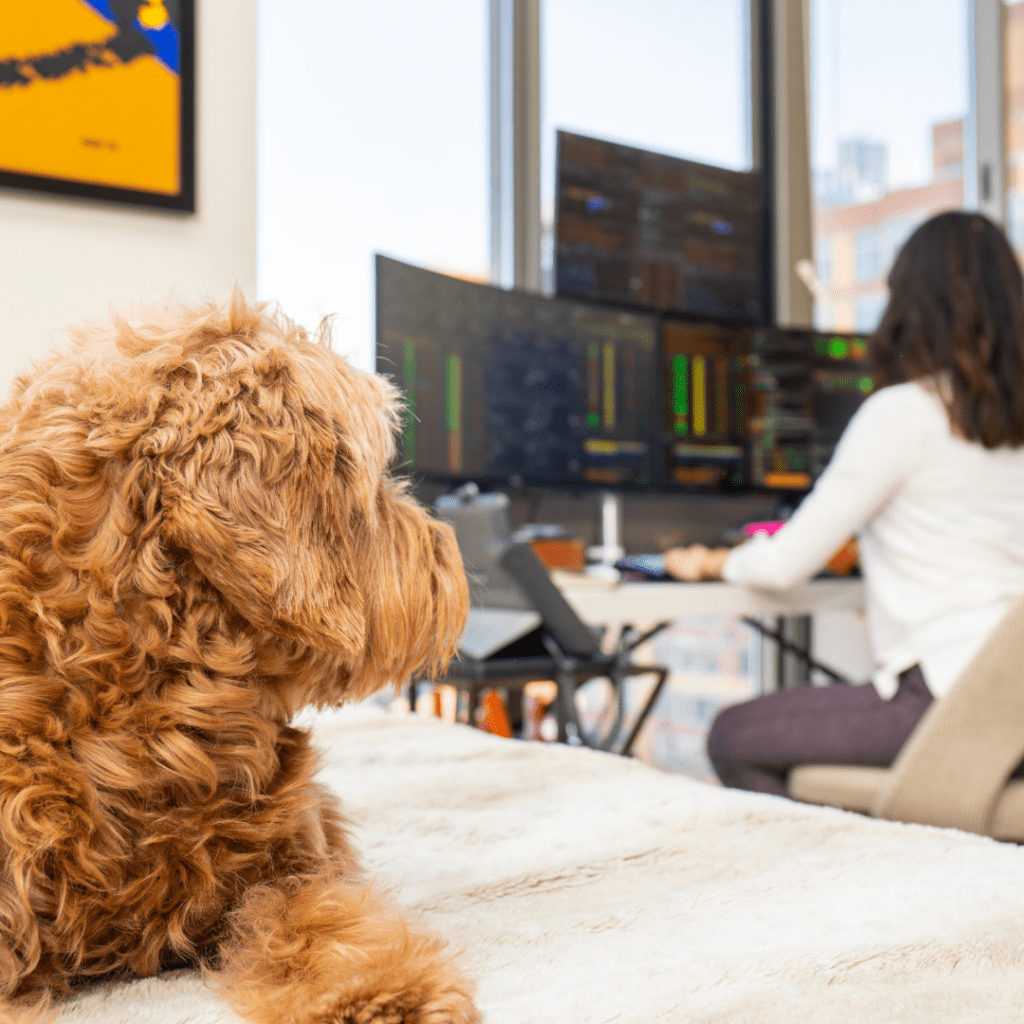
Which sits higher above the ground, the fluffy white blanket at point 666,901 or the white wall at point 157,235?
the white wall at point 157,235

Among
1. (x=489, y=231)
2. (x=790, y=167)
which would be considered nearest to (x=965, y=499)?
(x=489, y=231)

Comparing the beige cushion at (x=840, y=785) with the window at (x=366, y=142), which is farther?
the window at (x=366, y=142)

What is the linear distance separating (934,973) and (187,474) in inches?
21.1

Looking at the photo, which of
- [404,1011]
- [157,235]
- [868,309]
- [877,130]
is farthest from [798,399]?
[404,1011]

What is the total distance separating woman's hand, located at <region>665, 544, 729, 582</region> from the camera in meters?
2.43

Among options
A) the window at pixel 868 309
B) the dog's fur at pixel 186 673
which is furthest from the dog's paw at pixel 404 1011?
the window at pixel 868 309

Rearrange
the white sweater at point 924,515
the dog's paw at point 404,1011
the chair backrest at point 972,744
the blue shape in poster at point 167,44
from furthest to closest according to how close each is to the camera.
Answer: the white sweater at point 924,515 → the blue shape in poster at point 167,44 → the chair backrest at point 972,744 → the dog's paw at point 404,1011

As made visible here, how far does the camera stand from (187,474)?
0.58 metres

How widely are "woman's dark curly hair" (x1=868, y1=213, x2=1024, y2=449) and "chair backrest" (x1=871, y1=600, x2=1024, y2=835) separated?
62cm

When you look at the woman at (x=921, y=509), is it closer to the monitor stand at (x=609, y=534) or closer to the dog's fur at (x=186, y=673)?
the monitor stand at (x=609, y=534)

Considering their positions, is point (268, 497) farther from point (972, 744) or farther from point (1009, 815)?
point (1009, 815)

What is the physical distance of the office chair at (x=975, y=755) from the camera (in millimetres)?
1410

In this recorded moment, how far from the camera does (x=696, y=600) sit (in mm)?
2299

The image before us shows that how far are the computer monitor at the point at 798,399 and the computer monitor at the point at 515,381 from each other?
0.43 m
